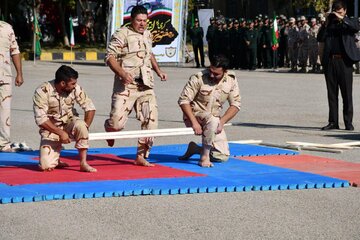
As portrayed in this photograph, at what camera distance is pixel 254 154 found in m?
12.6

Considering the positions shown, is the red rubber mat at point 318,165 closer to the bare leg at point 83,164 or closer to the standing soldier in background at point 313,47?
the bare leg at point 83,164

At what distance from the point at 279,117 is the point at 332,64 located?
218cm

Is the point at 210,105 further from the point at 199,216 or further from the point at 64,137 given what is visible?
the point at 199,216

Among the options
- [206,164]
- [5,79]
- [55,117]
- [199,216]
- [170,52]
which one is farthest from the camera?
[170,52]

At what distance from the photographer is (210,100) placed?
38.0ft

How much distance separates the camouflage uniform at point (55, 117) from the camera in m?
10.9

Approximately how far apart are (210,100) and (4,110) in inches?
108

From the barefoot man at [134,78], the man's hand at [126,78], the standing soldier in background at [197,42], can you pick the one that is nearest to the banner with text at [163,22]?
the standing soldier in background at [197,42]

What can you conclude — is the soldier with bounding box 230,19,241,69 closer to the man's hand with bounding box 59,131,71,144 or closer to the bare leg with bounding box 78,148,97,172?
the bare leg with bounding box 78,148,97,172

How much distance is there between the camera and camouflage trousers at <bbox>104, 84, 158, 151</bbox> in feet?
37.9

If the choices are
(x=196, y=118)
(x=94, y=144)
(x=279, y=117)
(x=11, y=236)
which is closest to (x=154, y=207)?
Result: (x=11, y=236)

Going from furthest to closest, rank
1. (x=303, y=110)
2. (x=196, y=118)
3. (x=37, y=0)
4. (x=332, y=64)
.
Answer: (x=37, y=0), (x=303, y=110), (x=332, y=64), (x=196, y=118)

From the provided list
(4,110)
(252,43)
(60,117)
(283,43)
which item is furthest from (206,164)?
(283,43)

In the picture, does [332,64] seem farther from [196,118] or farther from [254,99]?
[254,99]
